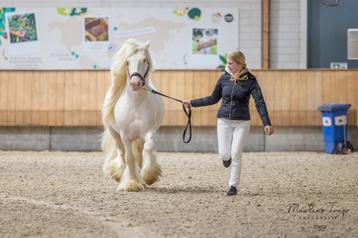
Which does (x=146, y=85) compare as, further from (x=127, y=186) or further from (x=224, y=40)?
(x=224, y=40)

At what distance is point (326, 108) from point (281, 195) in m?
6.80

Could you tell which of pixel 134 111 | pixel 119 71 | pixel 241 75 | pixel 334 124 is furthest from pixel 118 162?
pixel 334 124

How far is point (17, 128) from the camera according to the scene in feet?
50.2

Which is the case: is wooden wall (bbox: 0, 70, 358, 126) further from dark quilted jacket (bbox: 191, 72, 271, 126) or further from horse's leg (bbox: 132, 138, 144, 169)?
dark quilted jacket (bbox: 191, 72, 271, 126)

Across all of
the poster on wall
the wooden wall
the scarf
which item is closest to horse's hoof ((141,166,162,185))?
the scarf

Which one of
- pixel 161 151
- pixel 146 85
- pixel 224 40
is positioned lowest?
pixel 161 151

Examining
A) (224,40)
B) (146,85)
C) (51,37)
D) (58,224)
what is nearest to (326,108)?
(224,40)

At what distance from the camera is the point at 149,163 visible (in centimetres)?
841

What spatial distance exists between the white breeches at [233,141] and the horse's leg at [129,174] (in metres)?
1.07

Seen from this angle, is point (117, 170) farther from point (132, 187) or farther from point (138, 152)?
point (132, 187)

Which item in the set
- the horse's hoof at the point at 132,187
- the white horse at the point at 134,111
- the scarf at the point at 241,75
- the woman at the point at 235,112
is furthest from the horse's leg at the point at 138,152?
the scarf at the point at 241,75

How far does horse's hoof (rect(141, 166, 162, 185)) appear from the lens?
845 cm

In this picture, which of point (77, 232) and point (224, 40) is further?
point (224, 40)

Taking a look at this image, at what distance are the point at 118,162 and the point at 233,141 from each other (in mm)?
1682
